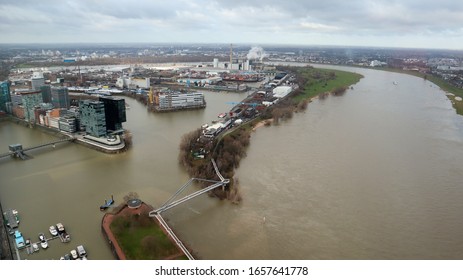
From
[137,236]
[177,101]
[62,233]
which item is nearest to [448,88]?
[177,101]

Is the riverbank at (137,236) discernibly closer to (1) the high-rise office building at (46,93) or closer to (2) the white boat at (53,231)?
(2) the white boat at (53,231)

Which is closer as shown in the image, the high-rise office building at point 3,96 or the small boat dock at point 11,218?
the small boat dock at point 11,218

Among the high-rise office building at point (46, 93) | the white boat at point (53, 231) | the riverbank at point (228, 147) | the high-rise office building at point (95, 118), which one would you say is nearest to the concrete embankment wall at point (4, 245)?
the white boat at point (53, 231)

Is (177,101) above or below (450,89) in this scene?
below

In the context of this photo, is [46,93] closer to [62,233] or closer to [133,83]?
[133,83]

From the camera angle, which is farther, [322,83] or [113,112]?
[322,83]
